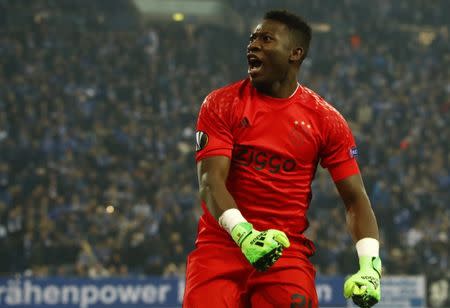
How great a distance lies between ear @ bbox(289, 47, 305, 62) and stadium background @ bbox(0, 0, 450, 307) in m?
9.28

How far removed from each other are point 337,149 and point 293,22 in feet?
2.31

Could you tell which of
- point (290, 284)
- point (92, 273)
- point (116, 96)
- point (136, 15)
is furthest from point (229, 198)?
point (136, 15)

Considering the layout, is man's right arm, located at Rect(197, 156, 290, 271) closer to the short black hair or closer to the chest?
the chest

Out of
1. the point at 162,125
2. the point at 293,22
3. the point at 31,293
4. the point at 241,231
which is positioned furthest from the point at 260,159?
the point at 162,125

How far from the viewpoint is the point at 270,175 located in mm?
4559

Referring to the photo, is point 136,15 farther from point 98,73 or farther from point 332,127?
point 332,127

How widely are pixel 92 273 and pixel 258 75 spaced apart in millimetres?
10563

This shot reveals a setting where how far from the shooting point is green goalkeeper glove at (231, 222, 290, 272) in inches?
158

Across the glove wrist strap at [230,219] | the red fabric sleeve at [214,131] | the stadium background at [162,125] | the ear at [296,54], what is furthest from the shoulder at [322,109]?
the stadium background at [162,125]

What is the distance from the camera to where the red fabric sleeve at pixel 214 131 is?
4.45 meters

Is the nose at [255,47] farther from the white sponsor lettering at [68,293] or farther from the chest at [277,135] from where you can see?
the white sponsor lettering at [68,293]

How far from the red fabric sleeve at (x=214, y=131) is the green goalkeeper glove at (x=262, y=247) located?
53 centimetres

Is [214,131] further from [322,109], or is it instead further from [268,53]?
[322,109]

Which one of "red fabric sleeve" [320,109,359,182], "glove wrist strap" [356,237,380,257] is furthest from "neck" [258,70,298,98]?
"glove wrist strap" [356,237,380,257]
